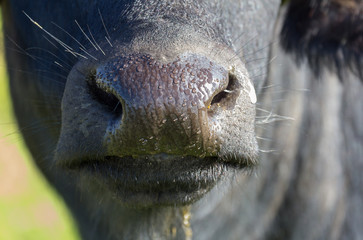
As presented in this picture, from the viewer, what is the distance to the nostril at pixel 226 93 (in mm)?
2141

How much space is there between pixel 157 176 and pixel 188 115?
39 cm

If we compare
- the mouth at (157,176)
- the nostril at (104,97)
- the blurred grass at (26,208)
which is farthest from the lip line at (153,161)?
the blurred grass at (26,208)

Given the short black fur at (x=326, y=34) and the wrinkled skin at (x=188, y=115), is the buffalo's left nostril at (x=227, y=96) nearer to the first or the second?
the wrinkled skin at (x=188, y=115)

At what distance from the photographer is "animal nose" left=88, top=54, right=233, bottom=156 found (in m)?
1.96

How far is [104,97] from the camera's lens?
2.15m

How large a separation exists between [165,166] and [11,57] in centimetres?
199

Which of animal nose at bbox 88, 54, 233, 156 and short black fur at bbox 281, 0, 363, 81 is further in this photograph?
short black fur at bbox 281, 0, 363, 81

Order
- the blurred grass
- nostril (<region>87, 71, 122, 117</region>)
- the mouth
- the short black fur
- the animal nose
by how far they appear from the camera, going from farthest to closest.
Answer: the blurred grass < the short black fur < the mouth < nostril (<region>87, 71, 122, 117</region>) < the animal nose

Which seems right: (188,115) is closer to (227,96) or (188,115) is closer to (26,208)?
(227,96)

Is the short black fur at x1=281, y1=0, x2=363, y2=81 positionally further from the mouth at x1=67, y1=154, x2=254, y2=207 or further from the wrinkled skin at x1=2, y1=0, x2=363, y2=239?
the mouth at x1=67, y1=154, x2=254, y2=207

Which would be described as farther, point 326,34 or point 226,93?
point 326,34

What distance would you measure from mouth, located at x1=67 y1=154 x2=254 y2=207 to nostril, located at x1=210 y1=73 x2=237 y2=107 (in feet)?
0.88

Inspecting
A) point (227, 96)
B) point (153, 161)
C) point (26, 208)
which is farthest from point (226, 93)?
point (26, 208)

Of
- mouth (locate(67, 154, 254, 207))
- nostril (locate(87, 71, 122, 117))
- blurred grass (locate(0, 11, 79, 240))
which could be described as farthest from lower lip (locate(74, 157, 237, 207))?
blurred grass (locate(0, 11, 79, 240))
